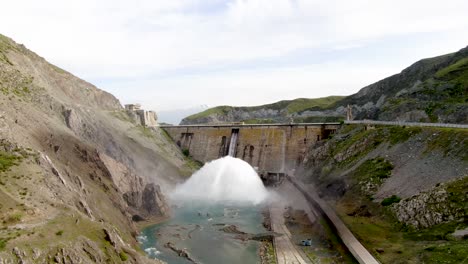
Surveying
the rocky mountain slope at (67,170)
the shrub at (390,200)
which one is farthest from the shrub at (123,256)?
the shrub at (390,200)

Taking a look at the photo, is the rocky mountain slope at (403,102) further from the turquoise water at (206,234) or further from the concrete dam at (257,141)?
the turquoise water at (206,234)

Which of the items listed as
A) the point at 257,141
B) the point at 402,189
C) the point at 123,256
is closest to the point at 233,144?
the point at 257,141

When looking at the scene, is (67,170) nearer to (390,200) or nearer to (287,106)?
(390,200)

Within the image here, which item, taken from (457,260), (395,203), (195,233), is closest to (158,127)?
→ (195,233)

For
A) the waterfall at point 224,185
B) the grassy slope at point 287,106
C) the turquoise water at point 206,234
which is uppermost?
the grassy slope at point 287,106

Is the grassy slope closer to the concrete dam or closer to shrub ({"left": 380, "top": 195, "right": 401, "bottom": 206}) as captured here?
the concrete dam

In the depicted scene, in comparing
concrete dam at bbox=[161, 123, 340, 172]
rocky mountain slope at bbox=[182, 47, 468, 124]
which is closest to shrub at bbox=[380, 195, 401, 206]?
rocky mountain slope at bbox=[182, 47, 468, 124]

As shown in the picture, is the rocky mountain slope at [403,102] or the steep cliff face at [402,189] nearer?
the steep cliff face at [402,189]
